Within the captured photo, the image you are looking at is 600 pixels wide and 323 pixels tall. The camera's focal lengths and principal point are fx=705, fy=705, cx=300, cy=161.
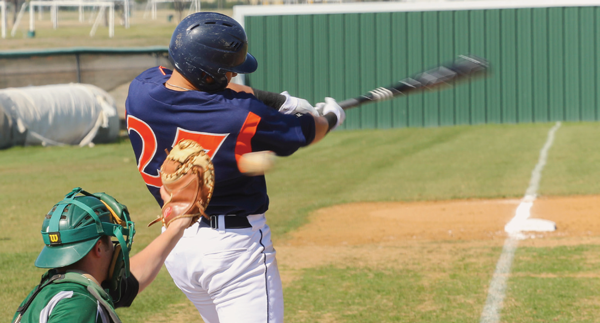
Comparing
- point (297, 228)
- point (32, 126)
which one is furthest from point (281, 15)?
point (297, 228)

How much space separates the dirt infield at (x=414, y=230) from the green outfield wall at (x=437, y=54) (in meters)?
12.6

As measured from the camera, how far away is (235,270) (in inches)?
122

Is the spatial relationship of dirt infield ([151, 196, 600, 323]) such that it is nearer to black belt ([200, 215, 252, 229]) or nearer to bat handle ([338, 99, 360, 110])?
bat handle ([338, 99, 360, 110])

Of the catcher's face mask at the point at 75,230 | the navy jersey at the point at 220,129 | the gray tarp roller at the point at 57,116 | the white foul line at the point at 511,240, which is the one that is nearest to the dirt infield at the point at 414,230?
the white foul line at the point at 511,240

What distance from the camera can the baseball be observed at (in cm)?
286

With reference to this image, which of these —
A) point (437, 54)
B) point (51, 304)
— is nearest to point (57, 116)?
point (437, 54)

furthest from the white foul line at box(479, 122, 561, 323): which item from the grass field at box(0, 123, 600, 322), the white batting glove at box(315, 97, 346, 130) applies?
the white batting glove at box(315, 97, 346, 130)

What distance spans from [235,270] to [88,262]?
31.6 inches

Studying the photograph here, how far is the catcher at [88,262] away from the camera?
225 centimetres

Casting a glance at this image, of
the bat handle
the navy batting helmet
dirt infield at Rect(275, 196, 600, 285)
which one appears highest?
the navy batting helmet

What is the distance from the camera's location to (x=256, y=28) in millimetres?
23453

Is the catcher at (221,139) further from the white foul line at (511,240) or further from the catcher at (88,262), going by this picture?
the white foul line at (511,240)

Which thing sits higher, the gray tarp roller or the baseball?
the baseball

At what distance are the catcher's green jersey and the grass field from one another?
11.5ft
